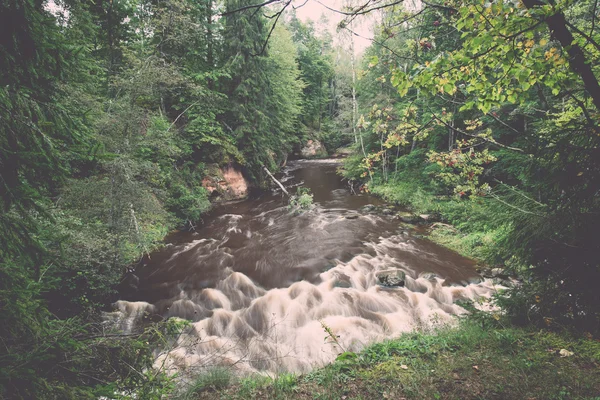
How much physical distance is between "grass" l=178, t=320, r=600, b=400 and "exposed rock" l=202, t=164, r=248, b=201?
41.7ft

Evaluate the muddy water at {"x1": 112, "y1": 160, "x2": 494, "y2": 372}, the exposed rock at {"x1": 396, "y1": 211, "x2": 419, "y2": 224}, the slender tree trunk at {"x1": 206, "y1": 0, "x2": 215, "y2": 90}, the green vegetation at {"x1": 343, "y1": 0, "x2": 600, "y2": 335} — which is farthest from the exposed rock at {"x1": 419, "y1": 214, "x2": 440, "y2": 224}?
the slender tree trunk at {"x1": 206, "y1": 0, "x2": 215, "y2": 90}

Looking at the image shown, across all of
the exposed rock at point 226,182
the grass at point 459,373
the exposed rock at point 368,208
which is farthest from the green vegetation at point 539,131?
the exposed rock at point 226,182

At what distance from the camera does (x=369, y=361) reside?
11.9ft

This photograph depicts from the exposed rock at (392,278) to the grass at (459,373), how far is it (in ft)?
11.3

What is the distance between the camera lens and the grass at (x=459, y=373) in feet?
8.46

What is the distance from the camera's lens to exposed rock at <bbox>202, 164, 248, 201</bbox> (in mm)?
15242

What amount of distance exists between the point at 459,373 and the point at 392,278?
4543 mm

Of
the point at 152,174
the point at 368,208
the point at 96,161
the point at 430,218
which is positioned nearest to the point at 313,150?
the point at 368,208

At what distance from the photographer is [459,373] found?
303 centimetres

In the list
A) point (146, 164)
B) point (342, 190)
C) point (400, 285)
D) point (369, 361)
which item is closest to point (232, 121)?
point (342, 190)

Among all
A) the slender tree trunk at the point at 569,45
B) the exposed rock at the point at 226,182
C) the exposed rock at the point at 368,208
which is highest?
the slender tree trunk at the point at 569,45

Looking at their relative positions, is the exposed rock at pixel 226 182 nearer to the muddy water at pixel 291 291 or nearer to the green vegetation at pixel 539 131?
the muddy water at pixel 291 291

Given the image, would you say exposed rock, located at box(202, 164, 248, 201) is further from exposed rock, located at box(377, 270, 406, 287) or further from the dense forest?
exposed rock, located at box(377, 270, 406, 287)

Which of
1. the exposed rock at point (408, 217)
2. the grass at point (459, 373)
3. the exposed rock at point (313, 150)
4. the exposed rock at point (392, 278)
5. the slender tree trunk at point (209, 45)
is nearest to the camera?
the grass at point (459, 373)
